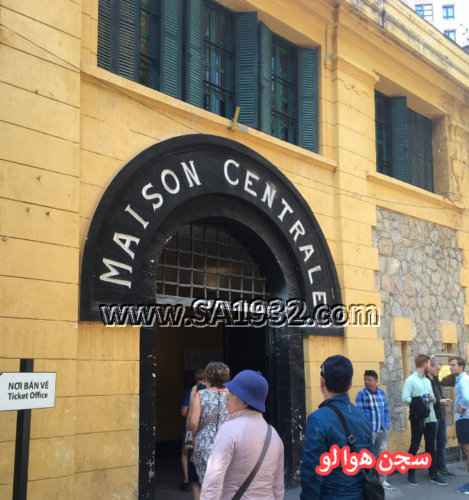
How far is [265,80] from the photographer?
897 cm

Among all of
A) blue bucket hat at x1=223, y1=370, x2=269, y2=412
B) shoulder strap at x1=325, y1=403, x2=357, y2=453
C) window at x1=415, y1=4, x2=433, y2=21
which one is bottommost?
shoulder strap at x1=325, y1=403, x2=357, y2=453

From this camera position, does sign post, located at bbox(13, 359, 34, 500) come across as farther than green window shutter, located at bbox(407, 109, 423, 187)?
No

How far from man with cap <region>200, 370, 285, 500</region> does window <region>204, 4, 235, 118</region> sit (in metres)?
5.68

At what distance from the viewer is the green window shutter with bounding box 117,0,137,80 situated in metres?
7.37

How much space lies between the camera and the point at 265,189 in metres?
8.50

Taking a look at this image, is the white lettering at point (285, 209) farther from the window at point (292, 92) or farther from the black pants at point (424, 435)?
the black pants at point (424, 435)

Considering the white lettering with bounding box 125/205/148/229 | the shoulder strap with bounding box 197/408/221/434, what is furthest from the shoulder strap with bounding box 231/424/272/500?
the white lettering with bounding box 125/205/148/229

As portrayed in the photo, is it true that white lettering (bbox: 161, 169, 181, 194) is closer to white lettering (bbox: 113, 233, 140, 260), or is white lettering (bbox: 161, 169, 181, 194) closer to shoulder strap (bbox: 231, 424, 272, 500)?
white lettering (bbox: 113, 233, 140, 260)

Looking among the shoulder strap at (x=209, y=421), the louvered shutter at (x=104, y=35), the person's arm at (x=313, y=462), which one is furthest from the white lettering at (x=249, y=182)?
the person's arm at (x=313, y=462)

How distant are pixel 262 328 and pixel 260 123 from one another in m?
3.03

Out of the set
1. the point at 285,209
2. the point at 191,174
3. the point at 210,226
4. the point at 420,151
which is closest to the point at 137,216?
the point at 191,174

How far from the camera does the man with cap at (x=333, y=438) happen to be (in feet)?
11.0

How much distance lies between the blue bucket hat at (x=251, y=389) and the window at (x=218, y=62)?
5602 mm

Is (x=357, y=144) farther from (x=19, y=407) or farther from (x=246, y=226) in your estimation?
(x=19, y=407)
